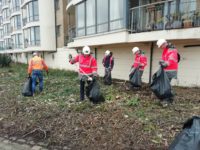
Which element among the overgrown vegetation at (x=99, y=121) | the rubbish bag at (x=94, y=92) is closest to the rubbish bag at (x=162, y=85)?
the overgrown vegetation at (x=99, y=121)

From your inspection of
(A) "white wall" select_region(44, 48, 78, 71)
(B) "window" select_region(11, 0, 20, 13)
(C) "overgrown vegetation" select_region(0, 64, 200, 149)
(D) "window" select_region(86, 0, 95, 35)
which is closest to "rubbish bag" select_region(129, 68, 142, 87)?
(C) "overgrown vegetation" select_region(0, 64, 200, 149)

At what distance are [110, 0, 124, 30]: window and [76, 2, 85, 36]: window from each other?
3.39m

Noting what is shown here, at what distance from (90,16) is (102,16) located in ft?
4.86

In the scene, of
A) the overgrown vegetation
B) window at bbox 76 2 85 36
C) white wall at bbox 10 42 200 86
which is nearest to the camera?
the overgrown vegetation

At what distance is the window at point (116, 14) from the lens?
10.7 meters

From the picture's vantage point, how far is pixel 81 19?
14688 mm

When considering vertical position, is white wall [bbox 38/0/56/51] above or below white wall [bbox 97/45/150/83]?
above

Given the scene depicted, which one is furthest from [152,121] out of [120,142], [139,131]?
[120,142]

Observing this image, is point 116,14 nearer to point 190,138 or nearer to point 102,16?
point 102,16

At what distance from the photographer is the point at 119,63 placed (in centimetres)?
1353

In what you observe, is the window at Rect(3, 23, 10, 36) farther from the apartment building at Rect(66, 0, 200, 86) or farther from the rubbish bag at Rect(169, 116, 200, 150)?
the rubbish bag at Rect(169, 116, 200, 150)

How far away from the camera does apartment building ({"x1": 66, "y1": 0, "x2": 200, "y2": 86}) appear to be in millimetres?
8625

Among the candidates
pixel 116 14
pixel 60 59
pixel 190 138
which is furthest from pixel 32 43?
pixel 190 138

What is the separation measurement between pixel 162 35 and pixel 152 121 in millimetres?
4993
